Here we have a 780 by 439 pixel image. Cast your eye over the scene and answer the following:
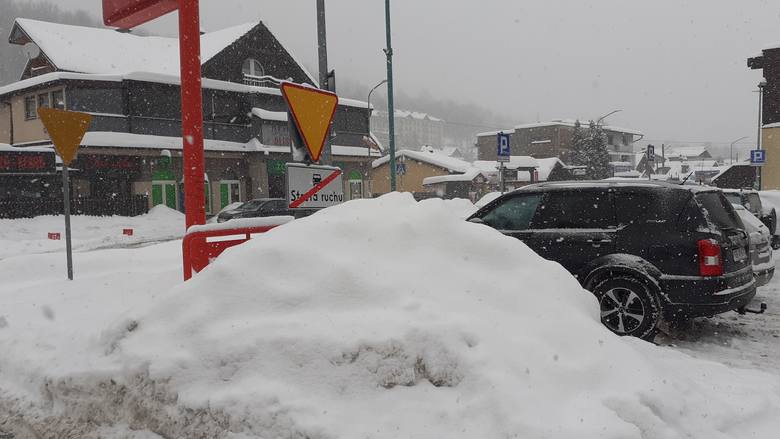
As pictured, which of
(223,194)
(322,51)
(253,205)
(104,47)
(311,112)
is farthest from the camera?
(223,194)

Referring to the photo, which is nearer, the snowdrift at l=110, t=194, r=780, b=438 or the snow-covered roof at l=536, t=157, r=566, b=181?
the snowdrift at l=110, t=194, r=780, b=438

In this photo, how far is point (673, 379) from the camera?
3535 mm

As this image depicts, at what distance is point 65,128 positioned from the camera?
26.5 feet

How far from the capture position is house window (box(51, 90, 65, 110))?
26.8 meters

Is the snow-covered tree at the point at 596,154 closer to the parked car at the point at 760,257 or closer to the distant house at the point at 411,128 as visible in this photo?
the parked car at the point at 760,257

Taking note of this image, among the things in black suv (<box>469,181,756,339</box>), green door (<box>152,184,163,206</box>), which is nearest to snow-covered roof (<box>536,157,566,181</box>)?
green door (<box>152,184,163,206</box>)

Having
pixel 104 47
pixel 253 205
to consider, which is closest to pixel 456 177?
pixel 104 47

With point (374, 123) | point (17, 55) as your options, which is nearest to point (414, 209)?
point (17, 55)

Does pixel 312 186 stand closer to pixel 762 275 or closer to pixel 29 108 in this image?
pixel 762 275

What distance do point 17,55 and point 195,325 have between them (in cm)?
6846

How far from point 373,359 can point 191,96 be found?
3.41 meters

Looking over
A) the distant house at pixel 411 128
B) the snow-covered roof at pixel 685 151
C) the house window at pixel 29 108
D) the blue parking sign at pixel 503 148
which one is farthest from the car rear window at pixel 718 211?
the distant house at pixel 411 128

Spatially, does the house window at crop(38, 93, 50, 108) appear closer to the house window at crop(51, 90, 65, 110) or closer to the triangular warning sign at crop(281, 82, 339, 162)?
the house window at crop(51, 90, 65, 110)

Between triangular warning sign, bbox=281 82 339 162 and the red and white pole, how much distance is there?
1018 millimetres
